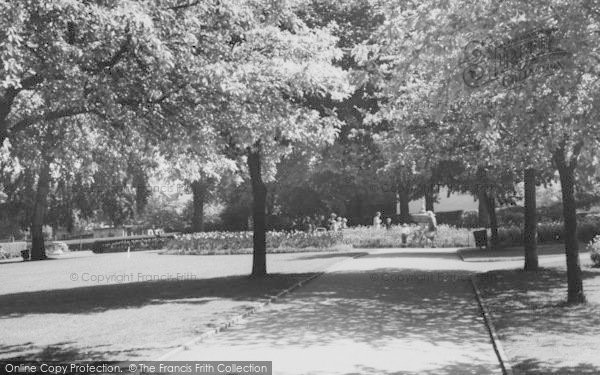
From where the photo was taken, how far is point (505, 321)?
1059 cm

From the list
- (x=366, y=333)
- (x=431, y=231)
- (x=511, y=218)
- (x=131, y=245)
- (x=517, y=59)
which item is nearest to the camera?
(x=517, y=59)

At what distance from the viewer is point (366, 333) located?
10039mm

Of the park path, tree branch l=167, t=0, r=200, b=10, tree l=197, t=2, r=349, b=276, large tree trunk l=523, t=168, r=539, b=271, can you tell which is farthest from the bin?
tree branch l=167, t=0, r=200, b=10

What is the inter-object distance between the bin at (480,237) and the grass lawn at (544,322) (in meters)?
12.4

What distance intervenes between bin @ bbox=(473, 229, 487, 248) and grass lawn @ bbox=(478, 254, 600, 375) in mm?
12422

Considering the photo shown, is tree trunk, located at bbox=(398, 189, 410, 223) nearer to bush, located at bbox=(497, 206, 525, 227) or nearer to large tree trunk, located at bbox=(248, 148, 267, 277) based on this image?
bush, located at bbox=(497, 206, 525, 227)

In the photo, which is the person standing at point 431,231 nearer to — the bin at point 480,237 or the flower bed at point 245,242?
the bin at point 480,237

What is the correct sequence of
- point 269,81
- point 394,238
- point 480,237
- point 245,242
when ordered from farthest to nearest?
point 394,238
point 245,242
point 480,237
point 269,81

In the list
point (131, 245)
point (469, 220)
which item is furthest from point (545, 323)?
point (131, 245)

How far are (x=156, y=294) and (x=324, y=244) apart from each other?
18.8 metres

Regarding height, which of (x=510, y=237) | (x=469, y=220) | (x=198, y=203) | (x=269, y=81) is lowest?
(x=510, y=237)

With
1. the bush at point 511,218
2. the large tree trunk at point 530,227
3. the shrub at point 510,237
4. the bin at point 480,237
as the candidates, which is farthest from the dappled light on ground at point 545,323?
the bush at point 511,218

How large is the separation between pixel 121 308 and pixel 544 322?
8622mm

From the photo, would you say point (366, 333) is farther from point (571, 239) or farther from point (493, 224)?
point (493, 224)
